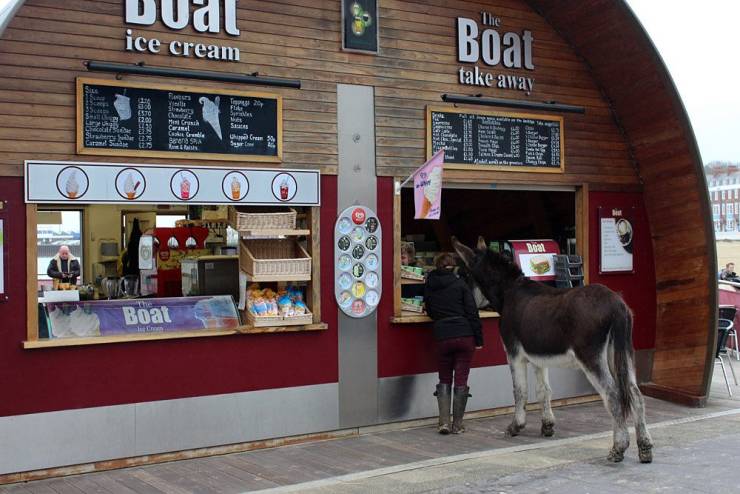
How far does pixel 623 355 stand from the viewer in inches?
300

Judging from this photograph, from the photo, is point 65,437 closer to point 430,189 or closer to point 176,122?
point 176,122

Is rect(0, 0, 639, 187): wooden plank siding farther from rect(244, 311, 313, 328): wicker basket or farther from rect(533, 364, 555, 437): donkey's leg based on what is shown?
rect(533, 364, 555, 437): donkey's leg

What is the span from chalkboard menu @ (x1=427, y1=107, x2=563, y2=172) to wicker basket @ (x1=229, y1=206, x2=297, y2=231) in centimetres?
179

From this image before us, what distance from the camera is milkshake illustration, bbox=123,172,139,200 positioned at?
24.4 feet

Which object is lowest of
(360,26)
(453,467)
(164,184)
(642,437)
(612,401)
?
(453,467)

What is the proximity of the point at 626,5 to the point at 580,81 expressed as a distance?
1285 mm

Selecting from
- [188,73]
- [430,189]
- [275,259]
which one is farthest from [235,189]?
[430,189]

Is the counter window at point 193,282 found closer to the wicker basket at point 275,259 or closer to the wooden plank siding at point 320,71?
the wicker basket at point 275,259

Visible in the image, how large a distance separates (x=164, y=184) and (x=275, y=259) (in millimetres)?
1289

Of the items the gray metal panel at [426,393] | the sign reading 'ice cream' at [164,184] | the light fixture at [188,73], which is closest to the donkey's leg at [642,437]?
the gray metal panel at [426,393]

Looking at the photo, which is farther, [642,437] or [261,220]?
[261,220]

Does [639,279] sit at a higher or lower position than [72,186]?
lower

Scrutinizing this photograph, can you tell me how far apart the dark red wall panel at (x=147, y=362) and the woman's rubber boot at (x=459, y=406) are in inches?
47.3

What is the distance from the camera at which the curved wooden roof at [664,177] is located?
9.77 m
